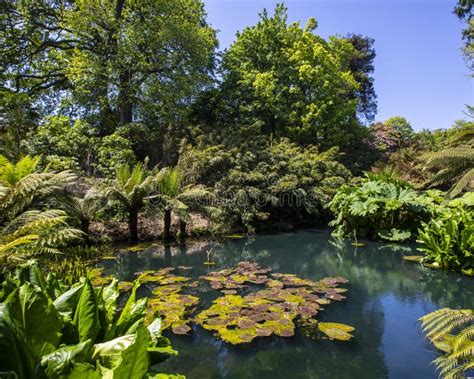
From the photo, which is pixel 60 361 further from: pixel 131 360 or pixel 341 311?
pixel 341 311

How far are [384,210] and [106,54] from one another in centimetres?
1007

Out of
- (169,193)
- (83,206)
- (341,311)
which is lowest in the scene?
(341,311)

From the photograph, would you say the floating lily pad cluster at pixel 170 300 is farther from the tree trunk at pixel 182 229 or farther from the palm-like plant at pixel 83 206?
the tree trunk at pixel 182 229

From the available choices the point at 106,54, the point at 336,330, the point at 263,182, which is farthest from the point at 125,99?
the point at 336,330

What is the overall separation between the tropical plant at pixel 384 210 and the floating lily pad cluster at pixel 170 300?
15.9 feet

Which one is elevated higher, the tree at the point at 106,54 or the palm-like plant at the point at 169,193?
the tree at the point at 106,54

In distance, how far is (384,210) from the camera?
26.5 feet

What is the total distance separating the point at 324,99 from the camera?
45.4 ft

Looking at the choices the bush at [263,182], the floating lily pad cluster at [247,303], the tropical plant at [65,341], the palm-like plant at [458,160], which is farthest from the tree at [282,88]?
the tropical plant at [65,341]

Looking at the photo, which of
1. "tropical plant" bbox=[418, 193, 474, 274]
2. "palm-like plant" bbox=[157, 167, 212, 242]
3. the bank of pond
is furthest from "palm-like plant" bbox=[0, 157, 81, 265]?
"tropical plant" bbox=[418, 193, 474, 274]

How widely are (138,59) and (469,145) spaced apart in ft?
31.5

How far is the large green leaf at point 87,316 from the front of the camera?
4.35 ft

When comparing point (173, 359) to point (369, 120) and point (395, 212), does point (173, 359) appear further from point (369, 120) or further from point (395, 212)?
point (369, 120)

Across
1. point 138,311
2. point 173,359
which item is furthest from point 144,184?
point 138,311
